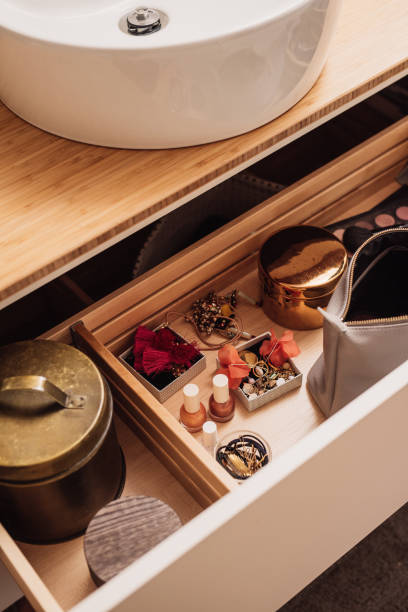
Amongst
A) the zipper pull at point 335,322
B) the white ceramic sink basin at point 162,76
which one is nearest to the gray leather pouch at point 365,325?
the zipper pull at point 335,322

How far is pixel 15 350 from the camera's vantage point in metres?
0.71

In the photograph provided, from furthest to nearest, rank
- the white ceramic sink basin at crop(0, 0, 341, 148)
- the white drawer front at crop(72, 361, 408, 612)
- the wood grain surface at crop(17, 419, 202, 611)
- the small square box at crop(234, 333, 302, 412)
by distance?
the small square box at crop(234, 333, 302, 412) → the wood grain surface at crop(17, 419, 202, 611) → the white ceramic sink basin at crop(0, 0, 341, 148) → the white drawer front at crop(72, 361, 408, 612)

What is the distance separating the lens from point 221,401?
798mm

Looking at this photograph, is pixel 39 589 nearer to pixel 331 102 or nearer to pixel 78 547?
pixel 78 547

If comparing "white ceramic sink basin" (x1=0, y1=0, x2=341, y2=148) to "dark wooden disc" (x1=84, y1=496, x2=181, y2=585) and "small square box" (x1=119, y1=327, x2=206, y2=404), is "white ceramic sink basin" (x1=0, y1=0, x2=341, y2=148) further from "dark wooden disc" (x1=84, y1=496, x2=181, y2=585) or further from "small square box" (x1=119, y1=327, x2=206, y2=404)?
"dark wooden disc" (x1=84, y1=496, x2=181, y2=585)

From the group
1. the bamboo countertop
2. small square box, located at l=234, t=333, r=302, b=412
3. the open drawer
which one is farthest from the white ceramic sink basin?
small square box, located at l=234, t=333, r=302, b=412

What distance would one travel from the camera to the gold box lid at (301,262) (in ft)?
2.86

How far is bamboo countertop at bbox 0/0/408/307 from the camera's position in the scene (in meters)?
0.63

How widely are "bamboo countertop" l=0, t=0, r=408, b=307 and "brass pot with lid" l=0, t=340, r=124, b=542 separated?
109 millimetres

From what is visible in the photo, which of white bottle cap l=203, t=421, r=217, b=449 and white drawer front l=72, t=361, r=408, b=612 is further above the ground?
white drawer front l=72, t=361, r=408, b=612

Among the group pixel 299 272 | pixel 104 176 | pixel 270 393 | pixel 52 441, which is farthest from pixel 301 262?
pixel 52 441

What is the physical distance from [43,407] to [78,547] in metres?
0.19

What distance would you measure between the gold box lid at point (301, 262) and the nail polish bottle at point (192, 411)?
0.20 meters

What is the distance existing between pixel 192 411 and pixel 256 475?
0.28 metres
